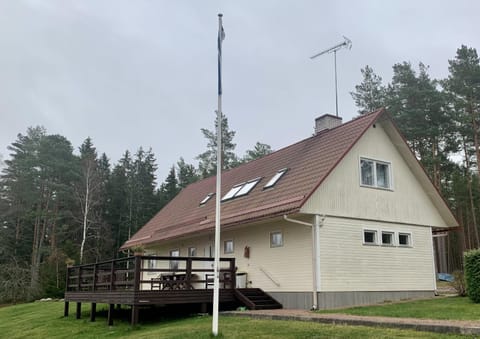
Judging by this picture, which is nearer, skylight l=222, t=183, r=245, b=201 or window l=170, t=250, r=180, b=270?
skylight l=222, t=183, r=245, b=201

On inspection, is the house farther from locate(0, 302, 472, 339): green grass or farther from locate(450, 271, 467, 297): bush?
locate(0, 302, 472, 339): green grass

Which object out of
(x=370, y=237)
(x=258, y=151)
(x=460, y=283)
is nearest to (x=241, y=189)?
(x=370, y=237)

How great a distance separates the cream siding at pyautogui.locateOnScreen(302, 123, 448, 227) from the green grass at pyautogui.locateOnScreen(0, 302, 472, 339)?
4085mm

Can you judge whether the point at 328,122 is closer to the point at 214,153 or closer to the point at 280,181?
the point at 280,181

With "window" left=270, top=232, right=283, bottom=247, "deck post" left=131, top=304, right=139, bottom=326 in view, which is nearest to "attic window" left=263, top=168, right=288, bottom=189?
"window" left=270, top=232, right=283, bottom=247

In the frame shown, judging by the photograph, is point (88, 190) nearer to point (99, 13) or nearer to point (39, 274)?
point (39, 274)

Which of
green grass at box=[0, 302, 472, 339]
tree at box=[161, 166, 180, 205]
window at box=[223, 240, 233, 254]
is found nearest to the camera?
green grass at box=[0, 302, 472, 339]

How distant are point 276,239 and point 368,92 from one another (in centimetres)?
Answer: 2468

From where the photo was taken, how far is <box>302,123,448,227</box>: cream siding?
1362 cm

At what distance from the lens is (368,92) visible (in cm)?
3609

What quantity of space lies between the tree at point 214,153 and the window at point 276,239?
29.8 m

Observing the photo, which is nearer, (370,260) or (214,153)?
(370,260)

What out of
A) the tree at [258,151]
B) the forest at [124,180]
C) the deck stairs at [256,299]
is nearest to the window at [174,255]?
the deck stairs at [256,299]

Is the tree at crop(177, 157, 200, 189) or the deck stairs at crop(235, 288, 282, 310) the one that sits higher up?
the tree at crop(177, 157, 200, 189)
